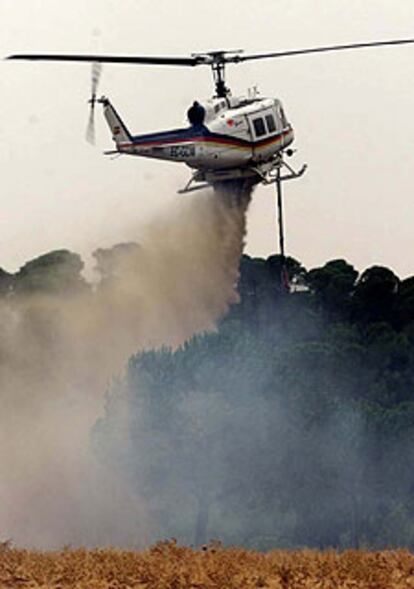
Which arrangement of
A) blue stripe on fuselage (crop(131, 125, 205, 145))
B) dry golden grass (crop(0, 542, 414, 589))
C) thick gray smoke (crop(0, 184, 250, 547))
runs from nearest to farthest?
dry golden grass (crop(0, 542, 414, 589)) → blue stripe on fuselage (crop(131, 125, 205, 145)) → thick gray smoke (crop(0, 184, 250, 547))

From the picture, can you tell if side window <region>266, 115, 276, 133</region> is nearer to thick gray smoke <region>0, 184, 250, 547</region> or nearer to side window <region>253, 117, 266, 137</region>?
side window <region>253, 117, 266, 137</region>

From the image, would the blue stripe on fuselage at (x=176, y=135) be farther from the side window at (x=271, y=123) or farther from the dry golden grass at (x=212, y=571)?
the dry golden grass at (x=212, y=571)

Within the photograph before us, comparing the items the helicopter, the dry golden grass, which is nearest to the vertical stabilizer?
the helicopter

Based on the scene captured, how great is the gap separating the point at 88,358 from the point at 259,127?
21.2 m

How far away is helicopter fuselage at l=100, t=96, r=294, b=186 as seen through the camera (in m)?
59.0

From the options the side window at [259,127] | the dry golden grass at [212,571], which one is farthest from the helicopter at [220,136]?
the dry golden grass at [212,571]

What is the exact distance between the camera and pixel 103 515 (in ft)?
248

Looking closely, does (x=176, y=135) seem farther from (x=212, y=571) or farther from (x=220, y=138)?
(x=212, y=571)

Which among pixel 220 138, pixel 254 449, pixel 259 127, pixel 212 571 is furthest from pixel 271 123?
pixel 212 571

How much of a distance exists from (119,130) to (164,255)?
1502cm

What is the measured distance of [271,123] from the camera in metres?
62.2

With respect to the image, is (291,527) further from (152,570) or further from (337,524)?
(152,570)

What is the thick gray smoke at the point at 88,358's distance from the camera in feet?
237

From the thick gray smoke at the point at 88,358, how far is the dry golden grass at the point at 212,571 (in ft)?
141
